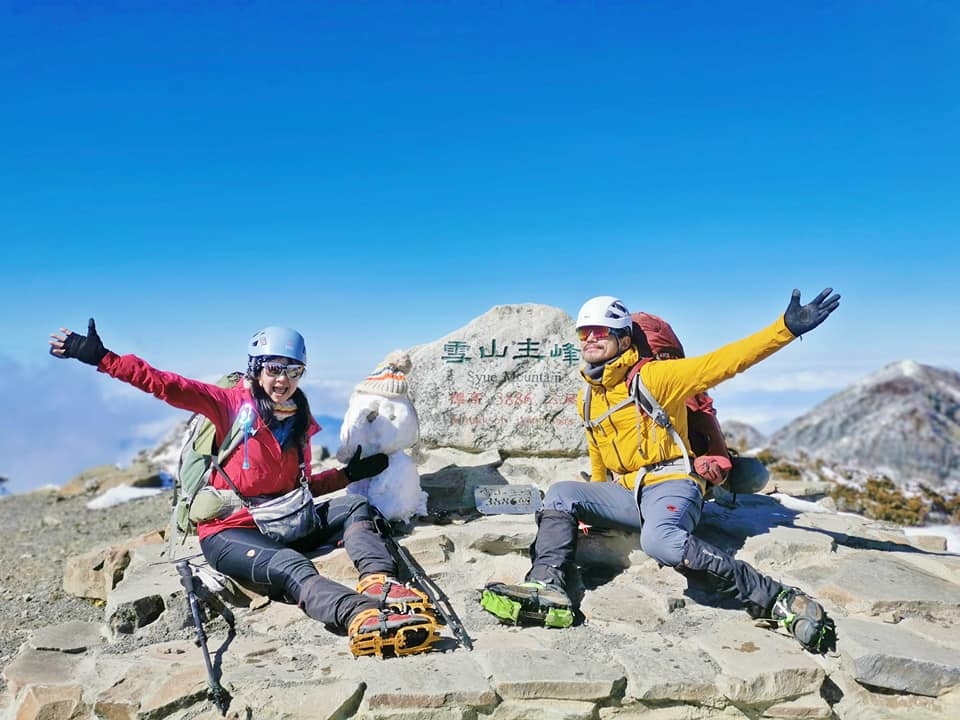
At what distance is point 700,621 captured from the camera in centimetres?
474

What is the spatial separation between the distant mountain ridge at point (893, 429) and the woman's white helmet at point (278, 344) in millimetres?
12524

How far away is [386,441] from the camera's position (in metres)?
6.23

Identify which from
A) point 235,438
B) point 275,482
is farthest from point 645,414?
point 235,438

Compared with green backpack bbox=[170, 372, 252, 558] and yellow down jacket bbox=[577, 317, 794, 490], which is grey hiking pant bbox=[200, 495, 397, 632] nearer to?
green backpack bbox=[170, 372, 252, 558]

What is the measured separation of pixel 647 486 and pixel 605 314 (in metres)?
1.24

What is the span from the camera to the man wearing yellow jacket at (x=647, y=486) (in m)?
4.52

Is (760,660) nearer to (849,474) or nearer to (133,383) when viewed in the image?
(133,383)

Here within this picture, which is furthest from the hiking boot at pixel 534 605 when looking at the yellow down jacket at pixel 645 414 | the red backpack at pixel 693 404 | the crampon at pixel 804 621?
the red backpack at pixel 693 404

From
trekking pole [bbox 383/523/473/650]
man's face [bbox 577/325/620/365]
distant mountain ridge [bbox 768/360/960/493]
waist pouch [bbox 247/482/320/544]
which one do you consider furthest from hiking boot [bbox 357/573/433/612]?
distant mountain ridge [bbox 768/360/960/493]

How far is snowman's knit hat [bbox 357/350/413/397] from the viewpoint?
21.0 ft

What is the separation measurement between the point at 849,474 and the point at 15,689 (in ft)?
45.1

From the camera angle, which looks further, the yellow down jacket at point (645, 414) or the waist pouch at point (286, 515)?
the waist pouch at point (286, 515)

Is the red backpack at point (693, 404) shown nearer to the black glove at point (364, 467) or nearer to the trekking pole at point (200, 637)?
the black glove at point (364, 467)

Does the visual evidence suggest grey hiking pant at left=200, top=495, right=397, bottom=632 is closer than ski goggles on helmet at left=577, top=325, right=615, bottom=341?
Yes
